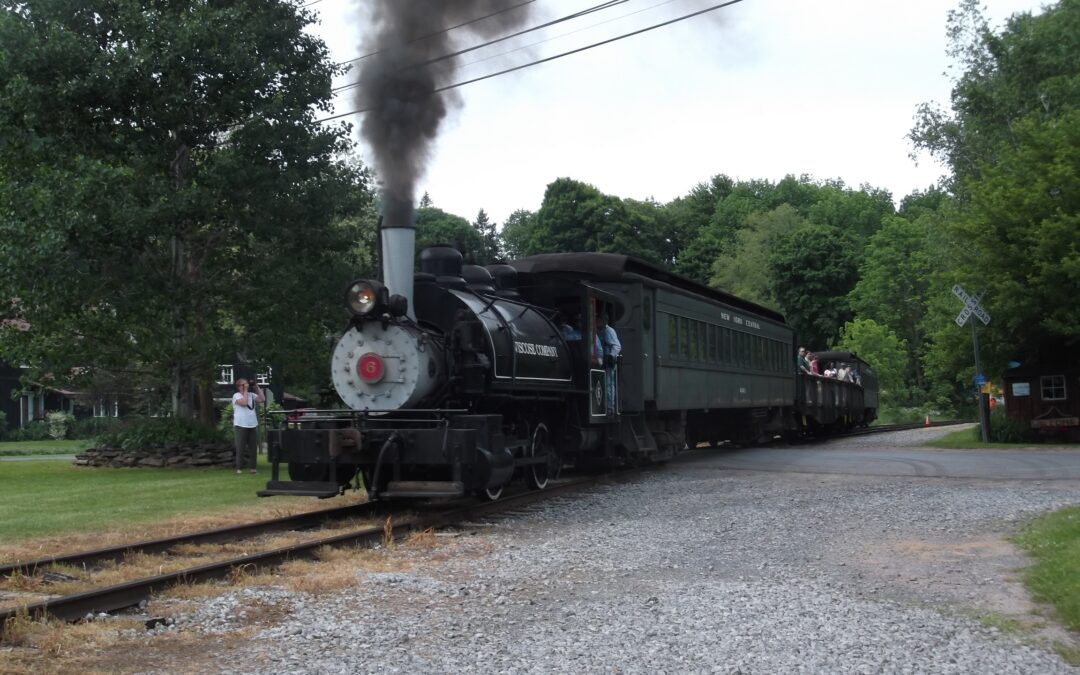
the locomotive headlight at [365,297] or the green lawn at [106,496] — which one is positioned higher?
the locomotive headlight at [365,297]

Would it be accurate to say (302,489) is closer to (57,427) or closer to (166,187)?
(166,187)

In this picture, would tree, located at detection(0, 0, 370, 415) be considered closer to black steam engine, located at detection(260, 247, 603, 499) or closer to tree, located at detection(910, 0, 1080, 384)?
black steam engine, located at detection(260, 247, 603, 499)

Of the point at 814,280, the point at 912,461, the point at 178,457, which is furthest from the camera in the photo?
the point at 814,280

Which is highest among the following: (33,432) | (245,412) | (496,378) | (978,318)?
(978,318)

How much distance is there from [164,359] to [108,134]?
13.1 ft

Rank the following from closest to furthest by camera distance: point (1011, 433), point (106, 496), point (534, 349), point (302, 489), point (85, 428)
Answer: point (302, 489)
point (534, 349)
point (106, 496)
point (1011, 433)
point (85, 428)

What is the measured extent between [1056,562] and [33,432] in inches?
1491

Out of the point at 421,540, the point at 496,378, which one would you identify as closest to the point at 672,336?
the point at 496,378

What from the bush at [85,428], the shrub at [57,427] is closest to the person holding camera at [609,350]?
the bush at [85,428]

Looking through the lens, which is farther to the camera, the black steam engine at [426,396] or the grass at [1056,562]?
the black steam engine at [426,396]

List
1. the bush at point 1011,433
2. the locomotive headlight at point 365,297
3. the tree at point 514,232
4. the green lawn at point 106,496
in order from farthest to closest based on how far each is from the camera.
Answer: the tree at point 514,232
the bush at point 1011,433
the green lawn at point 106,496
the locomotive headlight at point 365,297

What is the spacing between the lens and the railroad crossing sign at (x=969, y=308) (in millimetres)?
20859

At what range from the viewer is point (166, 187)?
16.9 meters

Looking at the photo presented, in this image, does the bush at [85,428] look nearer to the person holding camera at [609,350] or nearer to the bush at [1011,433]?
the person holding camera at [609,350]
